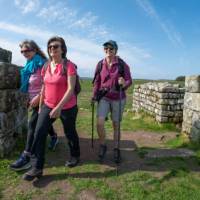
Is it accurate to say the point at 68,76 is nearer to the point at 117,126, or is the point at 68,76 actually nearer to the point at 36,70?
the point at 36,70

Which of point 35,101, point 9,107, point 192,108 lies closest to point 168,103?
point 192,108

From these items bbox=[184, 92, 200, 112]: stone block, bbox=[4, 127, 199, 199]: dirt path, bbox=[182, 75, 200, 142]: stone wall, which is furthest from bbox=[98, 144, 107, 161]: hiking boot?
bbox=[184, 92, 200, 112]: stone block

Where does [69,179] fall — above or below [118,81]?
below

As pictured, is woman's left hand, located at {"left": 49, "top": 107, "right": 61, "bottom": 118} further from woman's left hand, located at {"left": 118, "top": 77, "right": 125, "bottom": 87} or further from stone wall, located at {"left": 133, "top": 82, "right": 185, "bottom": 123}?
stone wall, located at {"left": 133, "top": 82, "right": 185, "bottom": 123}

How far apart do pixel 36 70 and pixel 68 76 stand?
0.94m

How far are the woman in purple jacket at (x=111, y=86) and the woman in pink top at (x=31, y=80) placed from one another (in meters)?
1.12

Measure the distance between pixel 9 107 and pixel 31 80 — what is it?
0.95m

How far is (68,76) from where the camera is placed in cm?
480

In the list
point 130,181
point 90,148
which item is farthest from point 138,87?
point 130,181

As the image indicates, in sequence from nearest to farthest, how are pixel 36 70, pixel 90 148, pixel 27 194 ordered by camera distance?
pixel 27 194
pixel 36 70
pixel 90 148

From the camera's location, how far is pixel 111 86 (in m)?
5.75

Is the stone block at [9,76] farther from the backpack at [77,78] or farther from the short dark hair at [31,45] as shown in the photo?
the backpack at [77,78]

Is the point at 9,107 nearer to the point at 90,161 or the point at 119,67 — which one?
the point at 90,161

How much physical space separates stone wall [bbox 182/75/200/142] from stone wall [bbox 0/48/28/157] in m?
4.14
